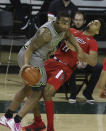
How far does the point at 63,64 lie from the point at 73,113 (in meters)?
1.05

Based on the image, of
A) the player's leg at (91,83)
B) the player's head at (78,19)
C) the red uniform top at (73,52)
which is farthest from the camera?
the player's leg at (91,83)

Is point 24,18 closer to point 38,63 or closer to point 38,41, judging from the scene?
point 38,63

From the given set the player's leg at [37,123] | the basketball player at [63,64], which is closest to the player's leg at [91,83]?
the basketball player at [63,64]

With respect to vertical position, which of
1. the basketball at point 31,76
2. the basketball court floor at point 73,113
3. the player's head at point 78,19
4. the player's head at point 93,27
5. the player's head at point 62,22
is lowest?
the basketball court floor at point 73,113

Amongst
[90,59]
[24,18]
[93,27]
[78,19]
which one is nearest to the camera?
[90,59]

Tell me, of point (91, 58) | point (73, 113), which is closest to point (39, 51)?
point (91, 58)

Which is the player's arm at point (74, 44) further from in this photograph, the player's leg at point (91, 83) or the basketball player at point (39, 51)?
the player's leg at point (91, 83)

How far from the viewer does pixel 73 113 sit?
6887mm

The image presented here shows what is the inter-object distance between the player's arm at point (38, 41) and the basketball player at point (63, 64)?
0.54 meters

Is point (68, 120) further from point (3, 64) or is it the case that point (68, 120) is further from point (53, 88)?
point (3, 64)

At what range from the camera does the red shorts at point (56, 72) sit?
5.84 metres

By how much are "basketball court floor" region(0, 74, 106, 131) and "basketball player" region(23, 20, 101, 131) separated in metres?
0.44

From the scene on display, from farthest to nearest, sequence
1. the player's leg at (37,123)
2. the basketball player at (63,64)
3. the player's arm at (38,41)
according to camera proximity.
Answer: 1. the player's leg at (37,123)
2. the basketball player at (63,64)
3. the player's arm at (38,41)

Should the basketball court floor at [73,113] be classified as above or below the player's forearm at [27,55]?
below
